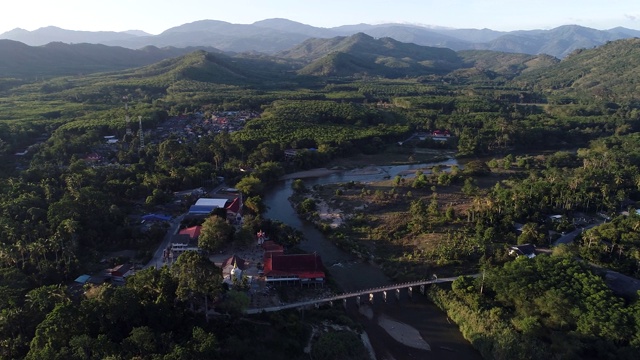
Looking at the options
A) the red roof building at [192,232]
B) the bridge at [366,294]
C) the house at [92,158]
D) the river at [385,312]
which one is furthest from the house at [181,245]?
the house at [92,158]

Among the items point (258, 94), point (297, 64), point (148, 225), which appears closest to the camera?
point (148, 225)

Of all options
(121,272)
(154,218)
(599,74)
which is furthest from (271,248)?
(599,74)

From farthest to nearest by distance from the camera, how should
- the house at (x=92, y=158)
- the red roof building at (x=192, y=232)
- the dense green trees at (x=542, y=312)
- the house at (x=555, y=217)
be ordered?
1. the house at (x=92, y=158)
2. the house at (x=555, y=217)
3. the red roof building at (x=192, y=232)
4. the dense green trees at (x=542, y=312)

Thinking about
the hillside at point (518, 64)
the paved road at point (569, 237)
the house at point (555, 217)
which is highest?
the hillside at point (518, 64)

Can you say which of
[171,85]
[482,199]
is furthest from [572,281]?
[171,85]

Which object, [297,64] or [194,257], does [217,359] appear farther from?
[297,64]

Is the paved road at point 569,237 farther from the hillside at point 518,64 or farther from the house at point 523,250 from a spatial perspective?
the hillside at point 518,64

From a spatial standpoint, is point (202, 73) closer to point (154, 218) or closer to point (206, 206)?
point (206, 206)

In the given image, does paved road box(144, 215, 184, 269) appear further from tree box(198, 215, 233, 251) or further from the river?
the river
